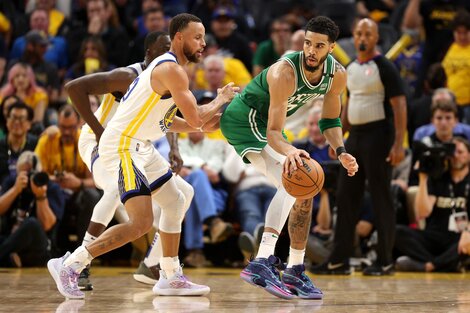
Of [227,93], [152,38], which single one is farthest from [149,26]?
[227,93]

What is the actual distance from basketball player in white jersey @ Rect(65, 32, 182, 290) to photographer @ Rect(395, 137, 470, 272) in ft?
9.71

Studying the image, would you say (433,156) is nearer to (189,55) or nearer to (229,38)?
(189,55)

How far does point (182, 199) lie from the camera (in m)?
6.36

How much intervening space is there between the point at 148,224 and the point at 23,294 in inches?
38.6

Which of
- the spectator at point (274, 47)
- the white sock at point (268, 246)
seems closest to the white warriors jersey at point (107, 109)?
the white sock at point (268, 246)

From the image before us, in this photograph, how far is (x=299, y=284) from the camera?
6.00 m

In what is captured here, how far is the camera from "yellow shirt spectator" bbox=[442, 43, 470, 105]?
10.7 metres

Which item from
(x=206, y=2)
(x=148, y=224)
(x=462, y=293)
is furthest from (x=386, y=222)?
(x=206, y=2)

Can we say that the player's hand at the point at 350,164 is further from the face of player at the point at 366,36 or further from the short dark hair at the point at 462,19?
the short dark hair at the point at 462,19

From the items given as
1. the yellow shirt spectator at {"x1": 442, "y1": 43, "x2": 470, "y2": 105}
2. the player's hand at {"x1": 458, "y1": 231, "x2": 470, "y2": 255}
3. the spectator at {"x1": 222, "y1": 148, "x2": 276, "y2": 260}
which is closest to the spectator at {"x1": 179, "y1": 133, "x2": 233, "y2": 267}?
the spectator at {"x1": 222, "y1": 148, "x2": 276, "y2": 260}

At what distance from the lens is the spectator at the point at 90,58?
447 inches

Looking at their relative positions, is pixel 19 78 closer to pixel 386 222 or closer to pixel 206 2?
pixel 206 2

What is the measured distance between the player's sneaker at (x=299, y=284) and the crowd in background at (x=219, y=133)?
2.73 metres

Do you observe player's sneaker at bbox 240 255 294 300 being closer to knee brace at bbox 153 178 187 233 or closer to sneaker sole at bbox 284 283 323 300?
sneaker sole at bbox 284 283 323 300
